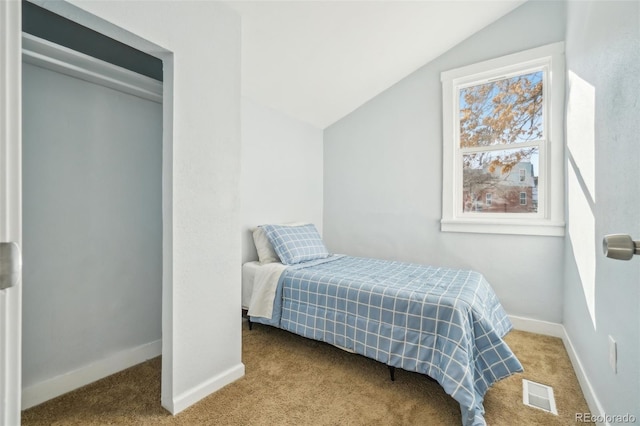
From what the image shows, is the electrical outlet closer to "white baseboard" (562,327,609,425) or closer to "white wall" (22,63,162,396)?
"white baseboard" (562,327,609,425)

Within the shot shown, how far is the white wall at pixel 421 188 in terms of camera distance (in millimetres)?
2703

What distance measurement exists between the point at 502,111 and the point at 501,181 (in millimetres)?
664

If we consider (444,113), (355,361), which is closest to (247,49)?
(444,113)

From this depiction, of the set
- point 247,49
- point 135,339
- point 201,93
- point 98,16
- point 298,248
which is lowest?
point 135,339

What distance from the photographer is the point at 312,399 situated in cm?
174

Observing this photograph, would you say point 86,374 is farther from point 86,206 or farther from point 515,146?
point 515,146

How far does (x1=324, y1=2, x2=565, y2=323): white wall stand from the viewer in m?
2.70

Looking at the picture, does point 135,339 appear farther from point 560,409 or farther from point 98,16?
point 560,409

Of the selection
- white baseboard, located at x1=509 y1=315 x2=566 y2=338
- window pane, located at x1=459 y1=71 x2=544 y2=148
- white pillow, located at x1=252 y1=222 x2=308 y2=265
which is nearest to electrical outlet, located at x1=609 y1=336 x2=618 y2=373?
white baseboard, located at x1=509 y1=315 x2=566 y2=338

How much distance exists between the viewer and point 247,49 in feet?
7.91

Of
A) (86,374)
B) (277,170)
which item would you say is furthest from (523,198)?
(86,374)

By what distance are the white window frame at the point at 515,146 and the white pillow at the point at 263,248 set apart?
5.55 ft

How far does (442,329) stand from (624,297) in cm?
79

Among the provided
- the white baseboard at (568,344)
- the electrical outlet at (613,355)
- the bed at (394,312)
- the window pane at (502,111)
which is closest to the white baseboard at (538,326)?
the white baseboard at (568,344)
